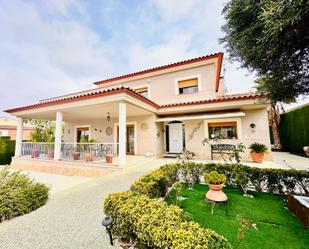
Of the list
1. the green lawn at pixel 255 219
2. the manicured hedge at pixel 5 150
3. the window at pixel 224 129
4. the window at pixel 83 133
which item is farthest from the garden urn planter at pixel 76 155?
the manicured hedge at pixel 5 150

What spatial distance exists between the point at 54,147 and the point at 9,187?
6.53 metres

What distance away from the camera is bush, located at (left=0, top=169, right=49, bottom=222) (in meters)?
4.13

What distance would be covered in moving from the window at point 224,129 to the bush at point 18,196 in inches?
409

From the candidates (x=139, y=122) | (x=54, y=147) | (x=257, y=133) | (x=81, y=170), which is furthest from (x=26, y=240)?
(x=257, y=133)

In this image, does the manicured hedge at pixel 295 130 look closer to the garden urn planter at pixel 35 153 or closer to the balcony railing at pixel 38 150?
the balcony railing at pixel 38 150

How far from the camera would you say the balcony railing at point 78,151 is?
9.06 metres

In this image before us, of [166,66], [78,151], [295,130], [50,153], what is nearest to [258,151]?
[295,130]

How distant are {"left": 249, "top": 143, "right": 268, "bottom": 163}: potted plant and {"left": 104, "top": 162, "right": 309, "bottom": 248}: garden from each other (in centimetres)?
456

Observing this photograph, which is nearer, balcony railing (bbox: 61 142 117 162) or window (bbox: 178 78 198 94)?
balcony railing (bbox: 61 142 117 162)

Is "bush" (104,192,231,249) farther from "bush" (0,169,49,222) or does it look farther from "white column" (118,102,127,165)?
"white column" (118,102,127,165)

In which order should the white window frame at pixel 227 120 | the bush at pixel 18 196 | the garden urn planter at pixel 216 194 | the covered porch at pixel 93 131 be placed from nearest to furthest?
the bush at pixel 18 196, the garden urn planter at pixel 216 194, the covered porch at pixel 93 131, the white window frame at pixel 227 120

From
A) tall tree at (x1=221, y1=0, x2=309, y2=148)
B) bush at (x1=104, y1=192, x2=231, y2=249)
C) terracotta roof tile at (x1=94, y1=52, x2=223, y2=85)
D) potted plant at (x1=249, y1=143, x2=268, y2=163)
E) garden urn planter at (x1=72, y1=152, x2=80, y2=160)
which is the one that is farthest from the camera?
terracotta roof tile at (x1=94, y1=52, x2=223, y2=85)

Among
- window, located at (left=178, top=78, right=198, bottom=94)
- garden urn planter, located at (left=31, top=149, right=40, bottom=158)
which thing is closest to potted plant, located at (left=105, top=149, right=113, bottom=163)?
garden urn planter, located at (left=31, top=149, right=40, bottom=158)

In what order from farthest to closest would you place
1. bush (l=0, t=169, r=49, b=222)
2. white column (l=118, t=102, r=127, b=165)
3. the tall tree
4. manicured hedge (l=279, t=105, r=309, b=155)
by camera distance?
1. manicured hedge (l=279, t=105, r=309, b=155)
2. white column (l=118, t=102, r=127, b=165)
3. bush (l=0, t=169, r=49, b=222)
4. the tall tree
